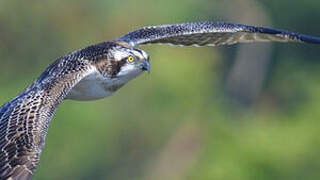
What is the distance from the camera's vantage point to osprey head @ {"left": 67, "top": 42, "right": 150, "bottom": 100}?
14.7 m

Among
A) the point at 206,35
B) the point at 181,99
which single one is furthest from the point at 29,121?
the point at 181,99

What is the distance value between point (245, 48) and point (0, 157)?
2511 cm

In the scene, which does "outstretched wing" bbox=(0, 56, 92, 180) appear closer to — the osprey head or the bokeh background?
the osprey head

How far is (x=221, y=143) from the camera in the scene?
3219 centimetres

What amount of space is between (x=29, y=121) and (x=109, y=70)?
2.17 m

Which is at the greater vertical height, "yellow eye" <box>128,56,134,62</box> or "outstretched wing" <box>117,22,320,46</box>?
"outstretched wing" <box>117,22,320,46</box>

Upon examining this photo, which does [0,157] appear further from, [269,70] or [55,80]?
[269,70]

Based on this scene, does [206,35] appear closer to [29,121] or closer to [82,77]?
[82,77]

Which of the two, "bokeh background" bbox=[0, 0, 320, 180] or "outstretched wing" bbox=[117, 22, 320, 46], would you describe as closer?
"outstretched wing" bbox=[117, 22, 320, 46]

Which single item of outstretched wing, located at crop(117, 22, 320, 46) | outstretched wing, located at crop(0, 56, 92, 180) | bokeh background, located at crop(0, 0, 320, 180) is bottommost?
outstretched wing, located at crop(0, 56, 92, 180)

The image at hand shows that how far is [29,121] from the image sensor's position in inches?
504

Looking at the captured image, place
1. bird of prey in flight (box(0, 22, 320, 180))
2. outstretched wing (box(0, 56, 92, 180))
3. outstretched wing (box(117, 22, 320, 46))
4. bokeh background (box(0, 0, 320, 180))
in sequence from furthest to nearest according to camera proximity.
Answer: bokeh background (box(0, 0, 320, 180)) < outstretched wing (box(117, 22, 320, 46)) < bird of prey in flight (box(0, 22, 320, 180)) < outstretched wing (box(0, 56, 92, 180))

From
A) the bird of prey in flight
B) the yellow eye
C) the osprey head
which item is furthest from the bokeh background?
the yellow eye

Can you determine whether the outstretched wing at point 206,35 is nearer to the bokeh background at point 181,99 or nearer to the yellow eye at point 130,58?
the yellow eye at point 130,58
